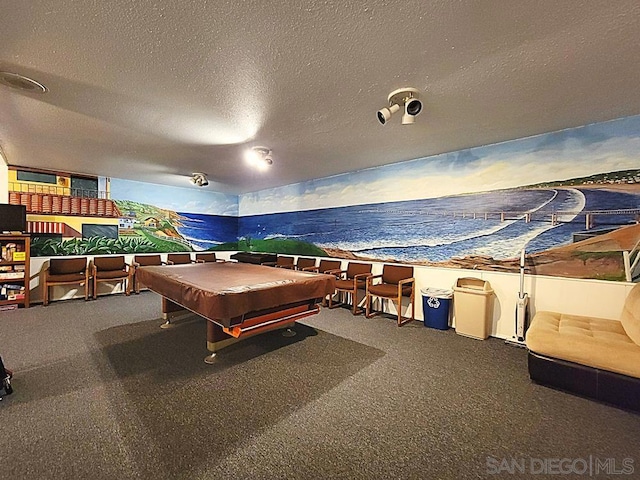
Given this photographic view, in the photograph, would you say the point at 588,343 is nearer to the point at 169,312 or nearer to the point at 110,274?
the point at 169,312

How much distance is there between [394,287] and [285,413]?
9.32ft

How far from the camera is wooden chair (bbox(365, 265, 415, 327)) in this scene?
434cm

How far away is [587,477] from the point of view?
1631 mm

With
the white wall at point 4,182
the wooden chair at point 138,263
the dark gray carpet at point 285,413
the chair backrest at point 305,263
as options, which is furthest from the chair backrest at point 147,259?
the chair backrest at point 305,263

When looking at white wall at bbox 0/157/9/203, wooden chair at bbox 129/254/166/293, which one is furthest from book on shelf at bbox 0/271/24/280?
wooden chair at bbox 129/254/166/293

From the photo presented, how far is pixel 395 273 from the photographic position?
4828mm

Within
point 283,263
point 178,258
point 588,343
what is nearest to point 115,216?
point 178,258

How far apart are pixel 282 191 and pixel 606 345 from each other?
626cm

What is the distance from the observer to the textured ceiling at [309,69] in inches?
65.4

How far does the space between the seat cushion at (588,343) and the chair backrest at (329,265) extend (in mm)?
3377

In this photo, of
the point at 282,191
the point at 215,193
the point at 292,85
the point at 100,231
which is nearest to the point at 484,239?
the point at 292,85

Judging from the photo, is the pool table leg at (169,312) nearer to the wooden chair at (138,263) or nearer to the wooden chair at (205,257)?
the wooden chair at (138,263)

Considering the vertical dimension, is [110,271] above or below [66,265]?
below

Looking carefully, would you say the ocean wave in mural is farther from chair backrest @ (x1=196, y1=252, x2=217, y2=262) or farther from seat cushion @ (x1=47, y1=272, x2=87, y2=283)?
seat cushion @ (x1=47, y1=272, x2=87, y2=283)
